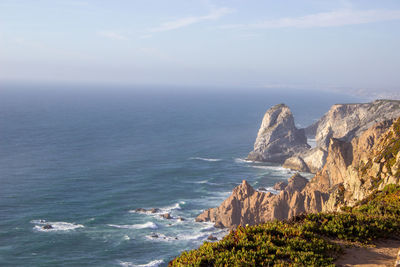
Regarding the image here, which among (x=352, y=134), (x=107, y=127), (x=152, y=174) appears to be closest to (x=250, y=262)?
(x=152, y=174)

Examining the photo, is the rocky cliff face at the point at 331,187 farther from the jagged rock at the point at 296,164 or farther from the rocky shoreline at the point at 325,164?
the jagged rock at the point at 296,164

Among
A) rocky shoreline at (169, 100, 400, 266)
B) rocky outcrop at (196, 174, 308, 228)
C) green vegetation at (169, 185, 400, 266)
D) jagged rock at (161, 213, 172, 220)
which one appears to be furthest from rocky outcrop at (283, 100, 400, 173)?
green vegetation at (169, 185, 400, 266)

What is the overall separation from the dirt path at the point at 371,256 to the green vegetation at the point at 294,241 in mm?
492

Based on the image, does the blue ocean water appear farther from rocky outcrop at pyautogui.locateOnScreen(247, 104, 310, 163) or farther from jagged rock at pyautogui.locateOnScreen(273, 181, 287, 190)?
rocky outcrop at pyautogui.locateOnScreen(247, 104, 310, 163)

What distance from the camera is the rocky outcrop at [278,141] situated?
131m

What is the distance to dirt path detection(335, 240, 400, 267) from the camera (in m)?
16.4

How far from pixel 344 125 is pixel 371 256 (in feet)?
401

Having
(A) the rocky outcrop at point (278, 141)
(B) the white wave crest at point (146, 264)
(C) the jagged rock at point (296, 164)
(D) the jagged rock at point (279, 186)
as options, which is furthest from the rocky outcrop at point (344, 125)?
(B) the white wave crest at point (146, 264)

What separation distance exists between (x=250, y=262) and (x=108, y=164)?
4170 inches

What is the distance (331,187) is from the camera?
245ft

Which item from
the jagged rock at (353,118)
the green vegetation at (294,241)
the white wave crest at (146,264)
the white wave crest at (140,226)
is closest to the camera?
the green vegetation at (294,241)

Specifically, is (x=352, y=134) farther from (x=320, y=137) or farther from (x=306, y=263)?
(x=306, y=263)

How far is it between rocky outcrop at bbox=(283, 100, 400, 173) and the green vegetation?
94.2 m

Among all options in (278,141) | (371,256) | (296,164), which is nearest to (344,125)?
(278,141)
